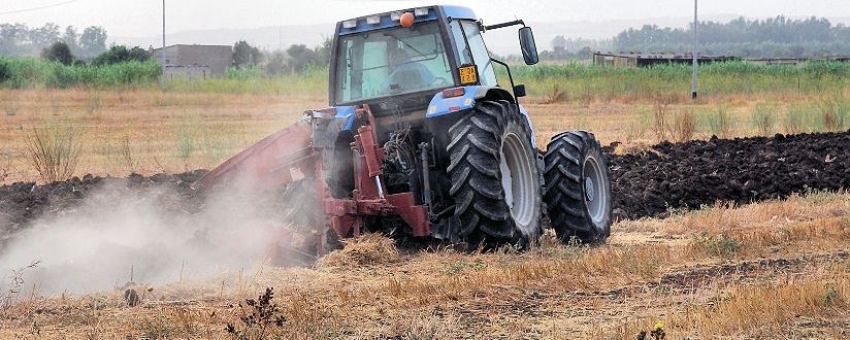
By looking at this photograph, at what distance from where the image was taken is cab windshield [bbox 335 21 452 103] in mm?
10641

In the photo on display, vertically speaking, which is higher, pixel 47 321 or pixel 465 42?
pixel 465 42

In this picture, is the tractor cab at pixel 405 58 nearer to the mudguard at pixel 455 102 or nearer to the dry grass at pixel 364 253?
the mudguard at pixel 455 102

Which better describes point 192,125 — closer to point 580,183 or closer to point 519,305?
point 580,183

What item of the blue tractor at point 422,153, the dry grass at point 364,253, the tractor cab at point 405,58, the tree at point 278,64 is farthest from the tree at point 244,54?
the dry grass at point 364,253

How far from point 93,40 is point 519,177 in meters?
124

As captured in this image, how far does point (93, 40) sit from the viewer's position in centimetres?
12762

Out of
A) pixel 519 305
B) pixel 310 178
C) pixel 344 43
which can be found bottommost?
pixel 519 305

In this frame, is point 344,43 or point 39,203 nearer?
point 344,43

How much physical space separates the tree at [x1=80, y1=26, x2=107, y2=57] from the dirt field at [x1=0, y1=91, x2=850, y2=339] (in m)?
116

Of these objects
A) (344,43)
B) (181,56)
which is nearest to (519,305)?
(344,43)

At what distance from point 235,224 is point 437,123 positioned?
1.99 m

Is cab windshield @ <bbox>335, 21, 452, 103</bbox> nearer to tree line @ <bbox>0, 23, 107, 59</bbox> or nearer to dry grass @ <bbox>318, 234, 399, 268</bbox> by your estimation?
dry grass @ <bbox>318, 234, 399, 268</bbox>

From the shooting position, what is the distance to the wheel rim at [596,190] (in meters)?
11.6

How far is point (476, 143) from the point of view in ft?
31.8
